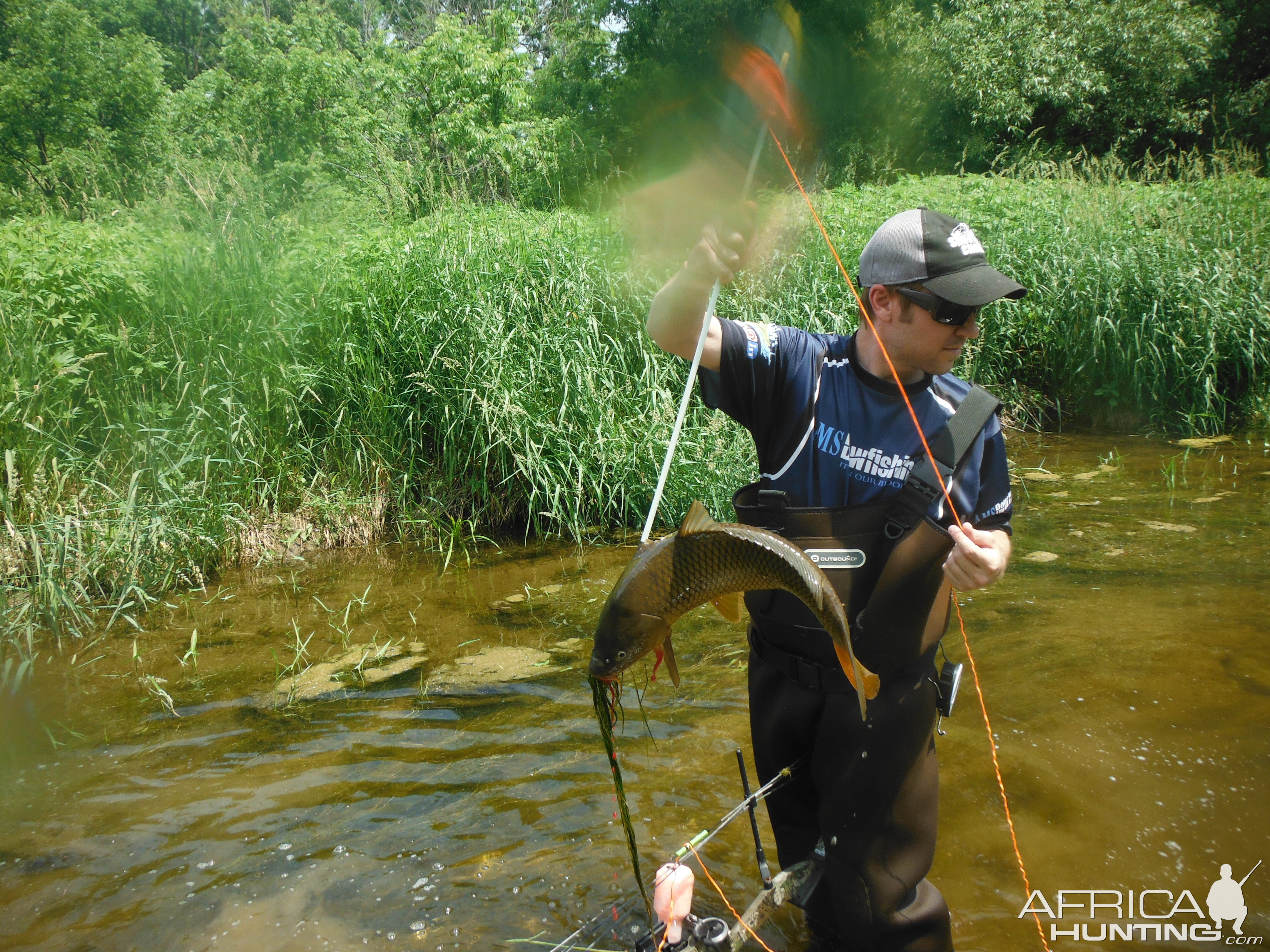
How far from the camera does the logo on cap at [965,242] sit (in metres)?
2.26

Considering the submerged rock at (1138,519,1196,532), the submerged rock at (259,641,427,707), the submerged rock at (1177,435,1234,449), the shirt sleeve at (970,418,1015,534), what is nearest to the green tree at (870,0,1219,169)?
the submerged rock at (1177,435,1234,449)

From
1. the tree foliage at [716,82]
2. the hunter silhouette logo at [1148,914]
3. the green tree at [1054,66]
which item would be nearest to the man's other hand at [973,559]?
the hunter silhouette logo at [1148,914]

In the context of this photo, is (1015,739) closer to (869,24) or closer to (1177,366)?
(1177,366)

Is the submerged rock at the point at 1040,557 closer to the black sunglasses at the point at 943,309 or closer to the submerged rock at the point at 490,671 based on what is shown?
the submerged rock at the point at 490,671

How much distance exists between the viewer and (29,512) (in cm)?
596

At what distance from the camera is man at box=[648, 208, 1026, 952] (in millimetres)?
2227

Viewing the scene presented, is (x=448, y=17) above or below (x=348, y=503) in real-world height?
above

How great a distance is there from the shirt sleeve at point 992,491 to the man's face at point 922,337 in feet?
0.87

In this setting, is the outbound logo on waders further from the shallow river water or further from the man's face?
the shallow river water

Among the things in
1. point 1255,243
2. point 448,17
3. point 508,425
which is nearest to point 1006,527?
point 508,425

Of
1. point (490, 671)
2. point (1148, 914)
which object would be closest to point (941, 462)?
point (1148, 914)

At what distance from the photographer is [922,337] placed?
2291 millimetres

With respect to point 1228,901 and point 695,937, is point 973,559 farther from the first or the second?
point 1228,901

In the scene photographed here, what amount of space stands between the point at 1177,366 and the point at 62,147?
91.1 feet
